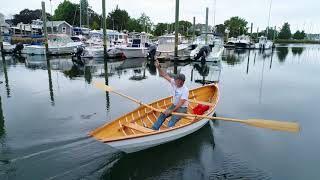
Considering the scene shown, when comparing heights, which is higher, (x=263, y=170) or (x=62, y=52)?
(x=62, y=52)

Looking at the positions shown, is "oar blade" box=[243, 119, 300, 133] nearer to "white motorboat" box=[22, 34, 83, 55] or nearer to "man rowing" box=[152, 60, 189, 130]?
"man rowing" box=[152, 60, 189, 130]

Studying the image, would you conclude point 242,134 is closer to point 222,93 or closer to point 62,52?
point 222,93

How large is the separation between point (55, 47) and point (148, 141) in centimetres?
2984

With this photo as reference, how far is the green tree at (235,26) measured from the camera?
91438 millimetres

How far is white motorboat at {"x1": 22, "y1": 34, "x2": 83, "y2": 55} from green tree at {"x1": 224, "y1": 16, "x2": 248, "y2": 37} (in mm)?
67389

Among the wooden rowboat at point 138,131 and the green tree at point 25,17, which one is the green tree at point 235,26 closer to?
the green tree at point 25,17

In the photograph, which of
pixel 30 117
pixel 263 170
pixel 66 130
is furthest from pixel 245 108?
pixel 30 117

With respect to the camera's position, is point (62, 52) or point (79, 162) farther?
point (62, 52)

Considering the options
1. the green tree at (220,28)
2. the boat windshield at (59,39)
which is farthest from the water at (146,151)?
the green tree at (220,28)

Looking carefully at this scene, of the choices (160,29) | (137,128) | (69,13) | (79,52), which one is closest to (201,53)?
(79,52)

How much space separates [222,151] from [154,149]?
74.8 inches

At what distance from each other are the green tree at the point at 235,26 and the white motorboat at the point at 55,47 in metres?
67.4

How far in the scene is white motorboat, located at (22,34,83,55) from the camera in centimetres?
3341

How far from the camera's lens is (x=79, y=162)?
6.65 metres
